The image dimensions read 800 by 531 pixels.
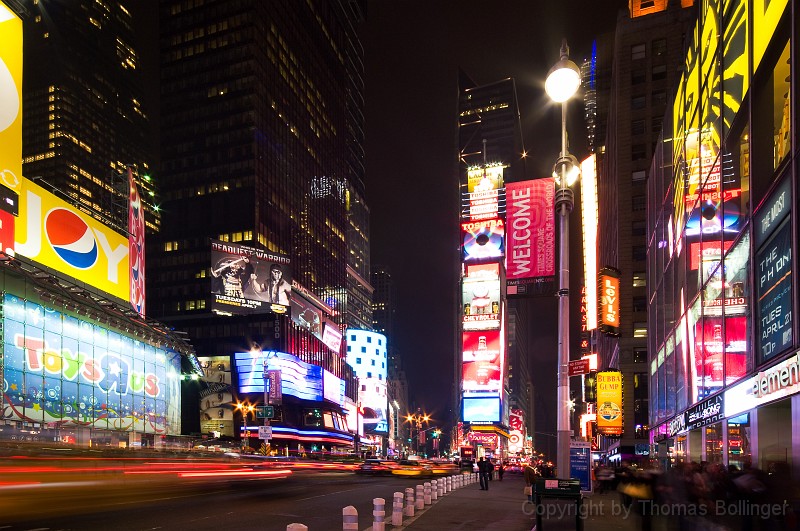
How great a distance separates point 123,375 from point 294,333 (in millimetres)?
62885

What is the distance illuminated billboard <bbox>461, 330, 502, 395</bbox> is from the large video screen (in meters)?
1.19

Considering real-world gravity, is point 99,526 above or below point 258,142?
below

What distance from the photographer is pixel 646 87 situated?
7762cm

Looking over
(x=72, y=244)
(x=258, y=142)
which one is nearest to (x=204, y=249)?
(x=258, y=142)

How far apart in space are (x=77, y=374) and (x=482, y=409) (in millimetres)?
56552

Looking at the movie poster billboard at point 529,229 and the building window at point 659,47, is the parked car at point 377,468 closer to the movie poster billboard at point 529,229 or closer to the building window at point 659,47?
the movie poster billboard at point 529,229

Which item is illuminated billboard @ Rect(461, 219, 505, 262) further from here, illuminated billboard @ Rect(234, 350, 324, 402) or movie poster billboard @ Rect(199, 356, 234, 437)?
movie poster billboard @ Rect(199, 356, 234, 437)

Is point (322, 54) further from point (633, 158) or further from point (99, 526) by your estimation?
point (99, 526)

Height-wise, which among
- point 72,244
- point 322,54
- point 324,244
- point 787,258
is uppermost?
point 322,54

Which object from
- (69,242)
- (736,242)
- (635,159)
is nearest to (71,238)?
(69,242)

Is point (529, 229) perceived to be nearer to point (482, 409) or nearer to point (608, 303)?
point (608, 303)

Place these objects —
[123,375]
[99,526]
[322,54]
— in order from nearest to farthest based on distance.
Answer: [99,526] < [123,375] < [322,54]

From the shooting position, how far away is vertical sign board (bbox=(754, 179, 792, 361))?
57.8ft

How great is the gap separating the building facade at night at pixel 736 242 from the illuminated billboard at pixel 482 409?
178 ft
